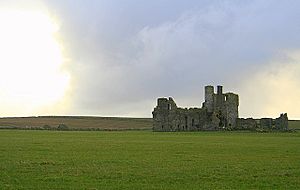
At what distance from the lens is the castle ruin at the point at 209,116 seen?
95.0m

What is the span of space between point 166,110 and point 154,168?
7402 centimetres

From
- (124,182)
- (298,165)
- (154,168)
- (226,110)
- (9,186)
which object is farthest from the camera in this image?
(226,110)

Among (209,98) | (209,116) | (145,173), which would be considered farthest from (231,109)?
(145,173)

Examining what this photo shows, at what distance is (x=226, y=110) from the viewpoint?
9556 cm

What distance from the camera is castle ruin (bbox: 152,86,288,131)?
9500 cm

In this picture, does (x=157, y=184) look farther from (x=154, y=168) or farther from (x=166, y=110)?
(x=166, y=110)

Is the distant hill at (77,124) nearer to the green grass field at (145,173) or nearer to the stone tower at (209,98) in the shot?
the stone tower at (209,98)

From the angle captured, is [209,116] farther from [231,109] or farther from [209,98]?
[231,109]

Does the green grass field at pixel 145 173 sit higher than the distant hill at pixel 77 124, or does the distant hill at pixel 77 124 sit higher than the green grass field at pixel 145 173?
the distant hill at pixel 77 124

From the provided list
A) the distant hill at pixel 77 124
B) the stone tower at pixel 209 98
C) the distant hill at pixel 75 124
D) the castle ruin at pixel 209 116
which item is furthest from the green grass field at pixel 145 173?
the distant hill at pixel 75 124

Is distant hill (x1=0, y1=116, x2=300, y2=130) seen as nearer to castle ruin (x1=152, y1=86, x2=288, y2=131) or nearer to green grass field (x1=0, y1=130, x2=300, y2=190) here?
castle ruin (x1=152, y1=86, x2=288, y2=131)

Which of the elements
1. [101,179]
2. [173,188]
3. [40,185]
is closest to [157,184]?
[173,188]

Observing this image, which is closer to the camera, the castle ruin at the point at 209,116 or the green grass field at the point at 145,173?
the green grass field at the point at 145,173

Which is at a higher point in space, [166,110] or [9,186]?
[166,110]
